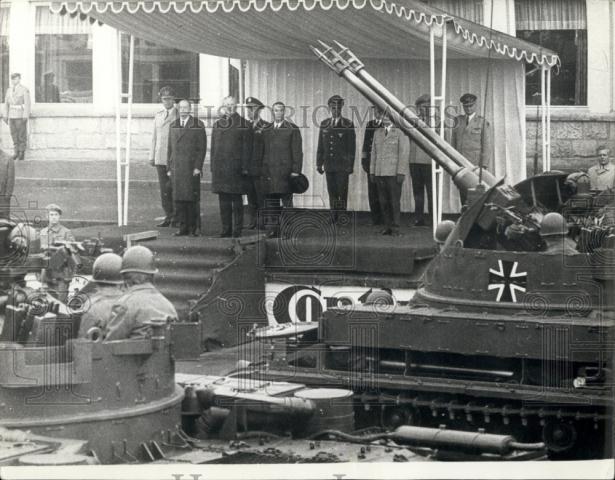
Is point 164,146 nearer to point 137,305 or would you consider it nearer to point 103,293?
point 103,293

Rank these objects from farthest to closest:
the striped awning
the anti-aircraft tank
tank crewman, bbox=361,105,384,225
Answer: tank crewman, bbox=361,105,384,225, the striped awning, the anti-aircraft tank

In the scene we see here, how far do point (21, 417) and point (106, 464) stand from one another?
2.32 feet

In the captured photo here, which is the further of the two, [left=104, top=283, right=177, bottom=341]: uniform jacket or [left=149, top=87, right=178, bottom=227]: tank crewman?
[left=149, top=87, right=178, bottom=227]: tank crewman

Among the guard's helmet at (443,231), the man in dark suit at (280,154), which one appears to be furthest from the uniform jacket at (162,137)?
the guard's helmet at (443,231)

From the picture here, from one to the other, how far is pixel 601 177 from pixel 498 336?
9.13 ft

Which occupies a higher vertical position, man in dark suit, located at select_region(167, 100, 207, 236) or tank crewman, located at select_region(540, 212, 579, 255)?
man in dark suit, located at select_region(167, 100, 207, 236)

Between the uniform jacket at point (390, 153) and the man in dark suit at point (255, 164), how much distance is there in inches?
53.8

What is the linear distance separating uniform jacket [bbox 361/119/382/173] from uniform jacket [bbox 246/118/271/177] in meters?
1.39

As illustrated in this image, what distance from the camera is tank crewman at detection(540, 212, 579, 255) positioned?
35.9ft

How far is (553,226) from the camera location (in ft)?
→ 36.0

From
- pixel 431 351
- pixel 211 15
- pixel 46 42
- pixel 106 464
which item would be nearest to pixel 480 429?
pixel 431 351

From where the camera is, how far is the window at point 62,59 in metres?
19.6

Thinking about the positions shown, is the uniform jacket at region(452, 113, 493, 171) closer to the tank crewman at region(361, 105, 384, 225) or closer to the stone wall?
the stone wall

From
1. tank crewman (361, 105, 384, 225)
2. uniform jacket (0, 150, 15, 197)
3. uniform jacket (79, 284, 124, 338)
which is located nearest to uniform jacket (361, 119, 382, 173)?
tank crewman (361, 105, 384, 225)
